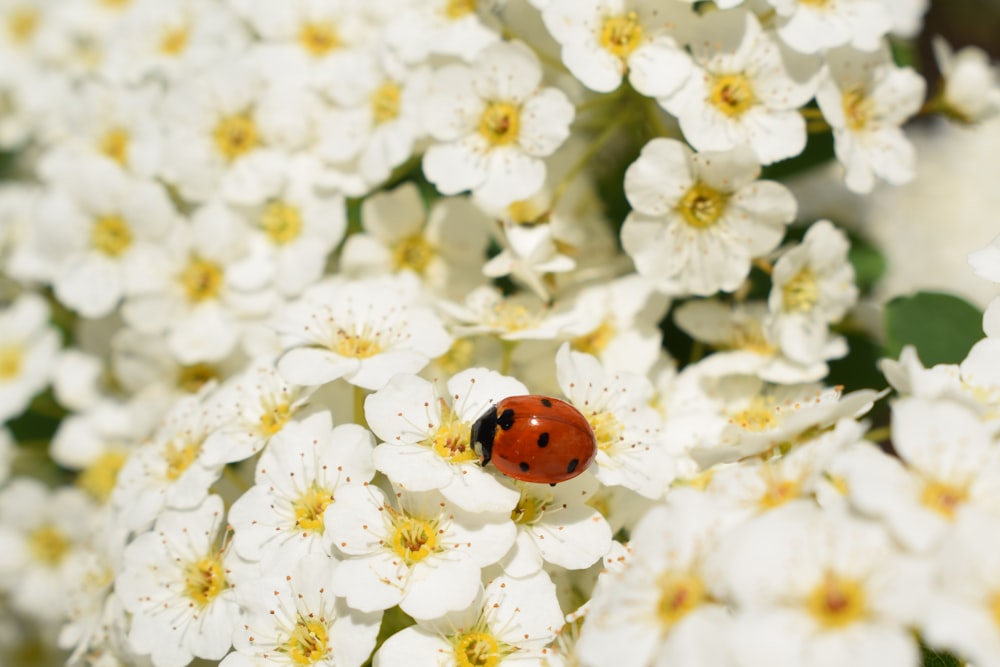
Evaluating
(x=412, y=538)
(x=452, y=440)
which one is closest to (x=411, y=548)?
(x=412, y=538)

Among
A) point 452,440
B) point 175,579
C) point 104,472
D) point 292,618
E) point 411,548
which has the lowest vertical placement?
point 104,472

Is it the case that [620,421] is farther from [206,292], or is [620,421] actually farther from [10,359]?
[10,359]

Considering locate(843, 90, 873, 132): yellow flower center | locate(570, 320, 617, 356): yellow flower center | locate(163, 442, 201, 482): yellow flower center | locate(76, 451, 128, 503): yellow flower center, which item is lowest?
locate(76, 451, 128, 503): yellow flower center

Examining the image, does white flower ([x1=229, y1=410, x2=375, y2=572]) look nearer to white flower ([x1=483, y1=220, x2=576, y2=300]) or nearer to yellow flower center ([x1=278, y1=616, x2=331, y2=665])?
yellow flower center ([x1=278, y1=616, x2=331, y2=665])

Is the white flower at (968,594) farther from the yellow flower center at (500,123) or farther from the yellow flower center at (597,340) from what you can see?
the yellow flower center at (500,123)

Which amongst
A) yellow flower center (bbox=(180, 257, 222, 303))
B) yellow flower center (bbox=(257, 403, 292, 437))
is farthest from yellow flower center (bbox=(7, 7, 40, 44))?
yellow flower center (bbox=(257, 403, 292, 437))

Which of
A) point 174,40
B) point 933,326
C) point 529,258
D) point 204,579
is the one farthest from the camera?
point 174,40
